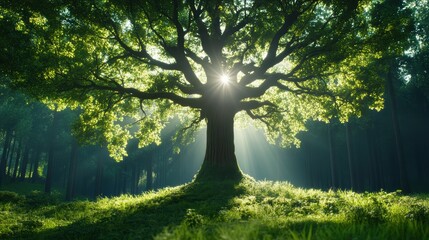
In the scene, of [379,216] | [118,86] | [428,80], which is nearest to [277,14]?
[118,86]

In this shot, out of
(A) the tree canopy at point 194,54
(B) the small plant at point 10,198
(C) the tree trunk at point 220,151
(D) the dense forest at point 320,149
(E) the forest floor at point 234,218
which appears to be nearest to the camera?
(E) the forest floor at point 234,218

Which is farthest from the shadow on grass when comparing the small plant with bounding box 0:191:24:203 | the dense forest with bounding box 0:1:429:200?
the small plant with bounding box 0:191:24:203

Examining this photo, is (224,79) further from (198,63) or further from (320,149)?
(320,149)

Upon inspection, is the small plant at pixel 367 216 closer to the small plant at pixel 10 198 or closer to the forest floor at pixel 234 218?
the forest floor at pixel 234 218

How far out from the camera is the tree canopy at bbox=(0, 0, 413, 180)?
555 inches

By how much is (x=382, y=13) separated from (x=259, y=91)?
278 inches

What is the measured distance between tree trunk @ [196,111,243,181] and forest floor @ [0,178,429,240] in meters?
1.49

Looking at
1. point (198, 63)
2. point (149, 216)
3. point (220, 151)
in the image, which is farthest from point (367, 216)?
point (198, 63)

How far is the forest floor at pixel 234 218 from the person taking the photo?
5.36m

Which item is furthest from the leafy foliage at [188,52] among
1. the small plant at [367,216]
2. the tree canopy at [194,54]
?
the small plant at [367,216]

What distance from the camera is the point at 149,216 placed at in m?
10.2

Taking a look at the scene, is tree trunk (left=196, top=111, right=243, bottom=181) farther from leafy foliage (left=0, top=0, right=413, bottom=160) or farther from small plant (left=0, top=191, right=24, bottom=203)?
small plant (left=0, top=191, right=24, bottom=203)

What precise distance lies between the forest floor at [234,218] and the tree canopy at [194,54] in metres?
5.32

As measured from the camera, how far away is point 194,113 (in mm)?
25312
